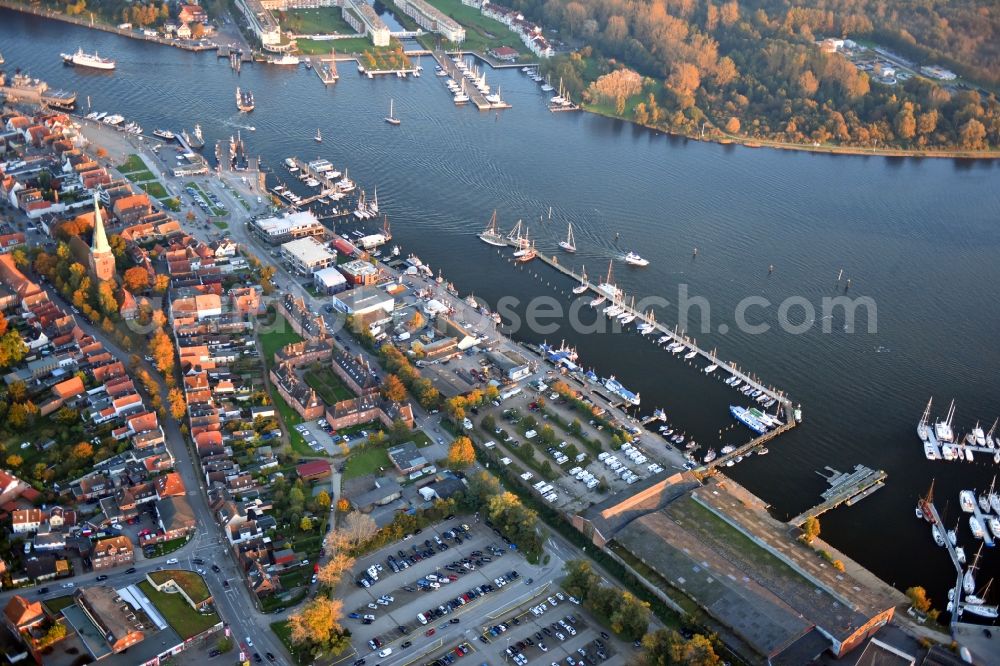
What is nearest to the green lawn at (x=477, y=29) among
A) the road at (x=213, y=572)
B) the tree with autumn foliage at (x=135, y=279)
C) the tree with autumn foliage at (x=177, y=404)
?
the tree with autumn foliage at (x=135, y=279)

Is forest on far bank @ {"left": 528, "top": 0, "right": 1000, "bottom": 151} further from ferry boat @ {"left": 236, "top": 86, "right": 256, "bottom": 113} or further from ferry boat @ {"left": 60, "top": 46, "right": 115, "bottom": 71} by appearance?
ferry boat @ {"left": 60, "top": 46, "right": 115, "bottom": 71}

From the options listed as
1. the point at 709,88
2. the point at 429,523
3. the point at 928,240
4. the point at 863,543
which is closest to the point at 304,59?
the point at 709,88

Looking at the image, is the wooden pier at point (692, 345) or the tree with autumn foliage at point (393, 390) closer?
the tree with autumn foliage at point (393, 390)

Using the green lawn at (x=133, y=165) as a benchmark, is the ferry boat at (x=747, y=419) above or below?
below

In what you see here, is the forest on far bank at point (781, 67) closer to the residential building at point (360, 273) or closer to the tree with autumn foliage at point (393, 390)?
the residential building at point (360, 273)

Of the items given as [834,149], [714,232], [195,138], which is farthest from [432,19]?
[714,232]

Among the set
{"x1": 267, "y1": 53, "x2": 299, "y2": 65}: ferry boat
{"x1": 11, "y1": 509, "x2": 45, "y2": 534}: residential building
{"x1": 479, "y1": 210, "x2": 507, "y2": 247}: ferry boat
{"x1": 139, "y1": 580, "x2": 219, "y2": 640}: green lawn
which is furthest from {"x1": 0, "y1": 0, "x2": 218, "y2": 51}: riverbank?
{"x1": 139, "y1": 580, "x2": 219, "y2": 640}: green lawn
